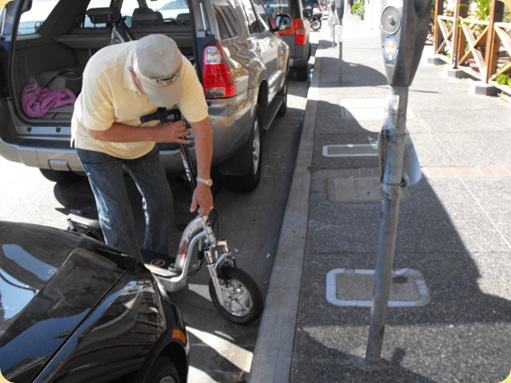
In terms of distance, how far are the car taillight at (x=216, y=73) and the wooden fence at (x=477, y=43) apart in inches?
211

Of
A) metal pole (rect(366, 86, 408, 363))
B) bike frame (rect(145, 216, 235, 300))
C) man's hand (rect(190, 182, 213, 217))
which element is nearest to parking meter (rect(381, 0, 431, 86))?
metal pole (rect(366, 86, 408, 363))

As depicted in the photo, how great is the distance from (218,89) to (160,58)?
175 cm

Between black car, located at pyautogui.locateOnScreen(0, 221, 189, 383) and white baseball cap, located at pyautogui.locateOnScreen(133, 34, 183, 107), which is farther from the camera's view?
white baseball cap, located at pyautogui.locateOnScreen(133, 34, 183, 107)

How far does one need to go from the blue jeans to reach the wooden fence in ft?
20.5

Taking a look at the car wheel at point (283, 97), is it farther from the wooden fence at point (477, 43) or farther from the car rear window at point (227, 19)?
the wooden fence at point (477, 43)

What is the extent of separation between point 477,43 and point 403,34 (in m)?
8.00

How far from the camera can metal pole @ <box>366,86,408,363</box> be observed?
238 cm

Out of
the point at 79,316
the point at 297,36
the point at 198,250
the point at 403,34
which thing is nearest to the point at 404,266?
the point at 198,250

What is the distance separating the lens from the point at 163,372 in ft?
7.09

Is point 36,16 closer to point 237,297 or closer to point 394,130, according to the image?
point 237,297

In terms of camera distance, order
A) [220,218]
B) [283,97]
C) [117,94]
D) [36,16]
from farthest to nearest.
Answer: [283,97]
[36,16]
[220,218]
[117,94]

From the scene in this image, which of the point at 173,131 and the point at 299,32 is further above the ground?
the point at 173,131

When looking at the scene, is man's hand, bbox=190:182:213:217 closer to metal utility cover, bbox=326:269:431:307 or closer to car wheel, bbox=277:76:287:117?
metal utility cover, bbox=326:269:431:307

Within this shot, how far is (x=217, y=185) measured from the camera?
18.5 ft
